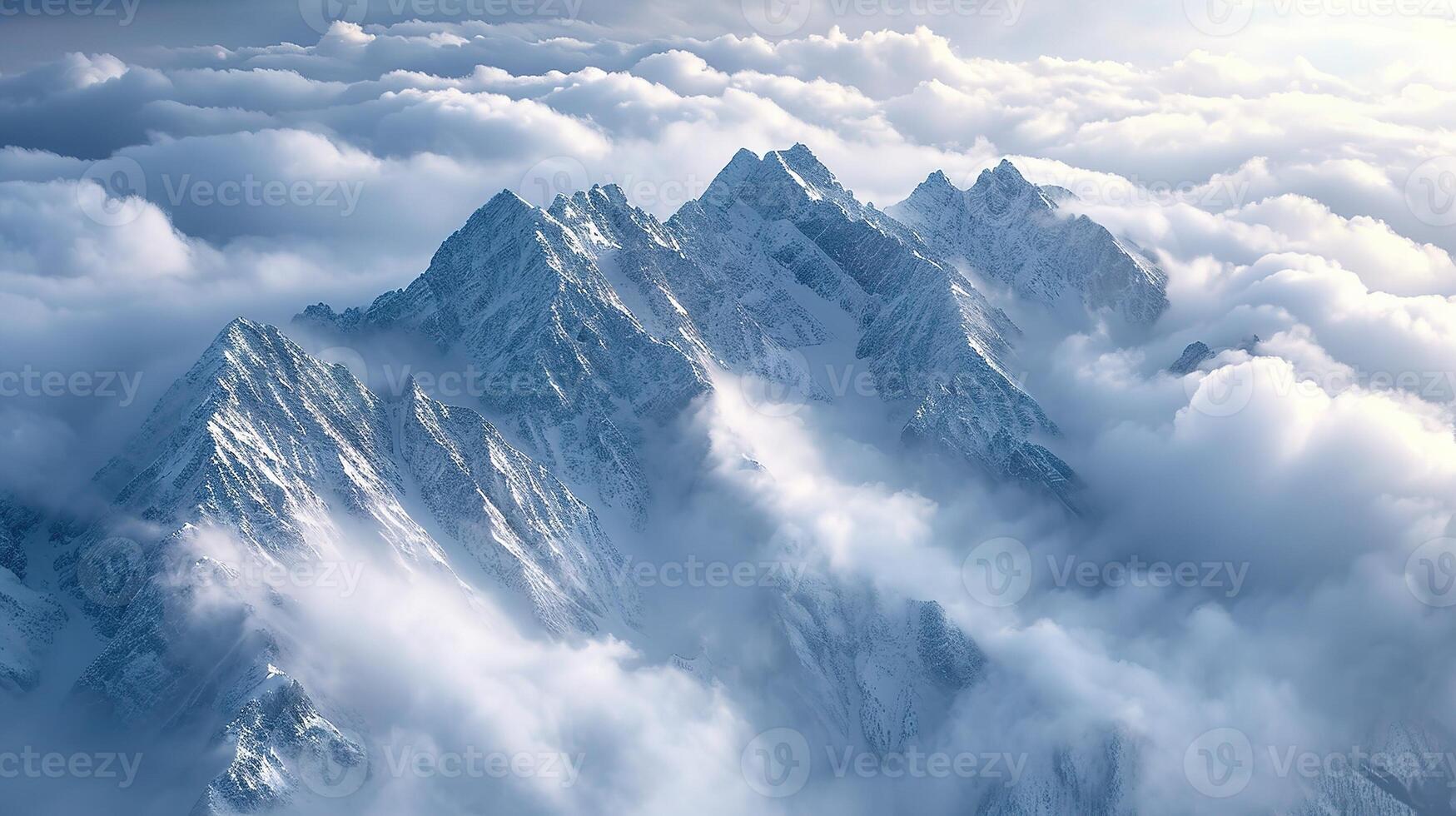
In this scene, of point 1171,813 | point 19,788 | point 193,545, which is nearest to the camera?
point 19,788

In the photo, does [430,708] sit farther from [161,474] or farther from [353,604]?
[161,474]

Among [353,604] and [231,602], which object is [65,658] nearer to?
[231,602]

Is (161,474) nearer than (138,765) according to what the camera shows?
No

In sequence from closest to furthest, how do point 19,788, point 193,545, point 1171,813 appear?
point 19,788
point 193,545
point 1171,813

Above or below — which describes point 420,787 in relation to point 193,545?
below

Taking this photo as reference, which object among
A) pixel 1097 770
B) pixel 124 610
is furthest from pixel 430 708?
pixel 1097 770

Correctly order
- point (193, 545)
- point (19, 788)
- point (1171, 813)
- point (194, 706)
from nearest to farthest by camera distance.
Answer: point (19, 788) < point (194, 706) < point (193, 545) < point (1171, 813)

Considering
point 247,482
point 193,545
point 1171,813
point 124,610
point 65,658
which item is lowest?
point 65,658

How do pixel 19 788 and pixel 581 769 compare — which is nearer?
pixel 19 788

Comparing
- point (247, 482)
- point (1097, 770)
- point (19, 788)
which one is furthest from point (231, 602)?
point (1097, 770)
